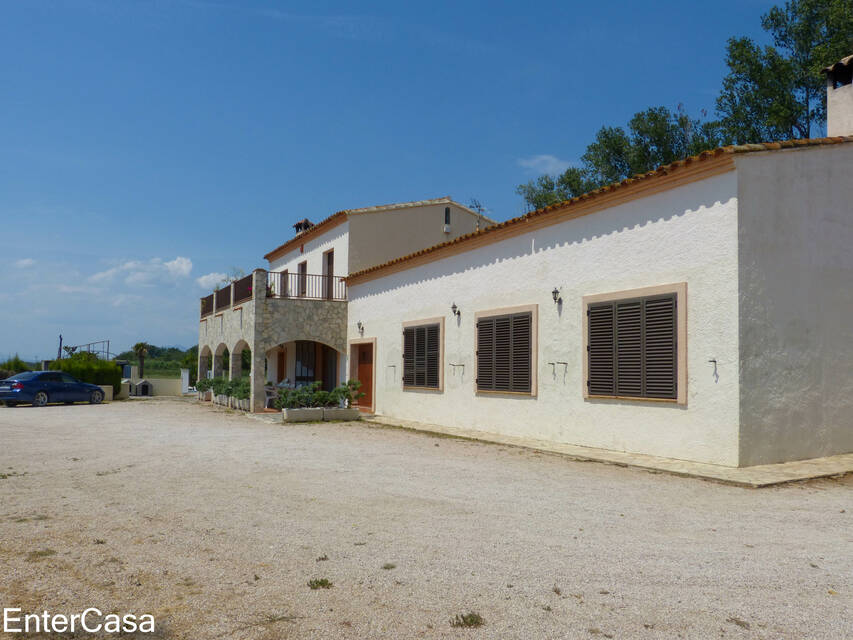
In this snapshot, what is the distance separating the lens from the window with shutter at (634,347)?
9.75 meters

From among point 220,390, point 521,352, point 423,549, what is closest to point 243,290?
point 220,390

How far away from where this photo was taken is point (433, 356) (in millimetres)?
16047

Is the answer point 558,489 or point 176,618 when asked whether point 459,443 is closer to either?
point 558,489

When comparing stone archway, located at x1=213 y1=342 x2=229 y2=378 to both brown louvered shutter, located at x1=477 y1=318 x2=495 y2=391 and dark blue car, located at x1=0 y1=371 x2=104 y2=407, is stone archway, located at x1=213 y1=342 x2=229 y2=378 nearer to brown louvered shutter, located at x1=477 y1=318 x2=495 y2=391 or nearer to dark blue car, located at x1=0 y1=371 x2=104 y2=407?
dark blue car, located at x1=0 y1=371 x2=104 y2=407

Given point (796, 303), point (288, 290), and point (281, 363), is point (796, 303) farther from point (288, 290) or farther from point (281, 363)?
point (281, 363)

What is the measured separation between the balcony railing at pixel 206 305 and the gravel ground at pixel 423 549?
59.4 feet

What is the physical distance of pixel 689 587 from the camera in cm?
414

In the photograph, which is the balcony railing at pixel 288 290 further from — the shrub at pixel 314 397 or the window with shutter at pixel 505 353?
the window with shutter at pixel 505 353

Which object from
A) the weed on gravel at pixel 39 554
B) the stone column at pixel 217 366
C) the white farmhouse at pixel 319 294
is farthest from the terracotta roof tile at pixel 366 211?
the weed on gravel at pixel 39 554

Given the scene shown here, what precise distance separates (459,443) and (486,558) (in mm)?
7555

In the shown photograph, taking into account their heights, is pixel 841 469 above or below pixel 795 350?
below

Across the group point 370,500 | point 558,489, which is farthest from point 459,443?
point 370,500

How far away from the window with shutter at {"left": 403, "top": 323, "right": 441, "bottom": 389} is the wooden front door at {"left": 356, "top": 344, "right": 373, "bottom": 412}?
238 centimetres

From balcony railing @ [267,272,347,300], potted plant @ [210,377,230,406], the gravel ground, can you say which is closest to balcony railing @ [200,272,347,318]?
balcony railing @ [267,272,347,300]
